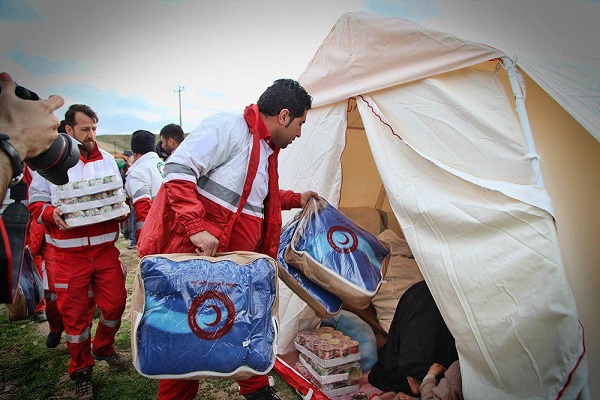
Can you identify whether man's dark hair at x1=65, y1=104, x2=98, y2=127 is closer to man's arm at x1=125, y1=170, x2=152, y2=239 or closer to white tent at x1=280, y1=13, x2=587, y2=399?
man's arm at x1=125, y1=170, x2=152, y2=239

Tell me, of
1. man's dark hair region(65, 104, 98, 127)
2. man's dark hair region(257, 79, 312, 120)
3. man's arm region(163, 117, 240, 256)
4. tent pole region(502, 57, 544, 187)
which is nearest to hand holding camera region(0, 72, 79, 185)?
man's arm region(163, 117, 240, 256)

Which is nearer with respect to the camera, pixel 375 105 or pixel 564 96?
pixel 564 96

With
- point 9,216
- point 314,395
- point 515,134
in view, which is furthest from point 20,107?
point 314,395

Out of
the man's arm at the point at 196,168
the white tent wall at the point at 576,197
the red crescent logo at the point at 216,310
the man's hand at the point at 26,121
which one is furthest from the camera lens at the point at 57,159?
the white tent wall at the point at 576,197

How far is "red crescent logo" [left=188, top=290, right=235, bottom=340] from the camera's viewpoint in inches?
69.7

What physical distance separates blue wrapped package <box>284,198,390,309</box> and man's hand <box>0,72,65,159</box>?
1595 millimetres

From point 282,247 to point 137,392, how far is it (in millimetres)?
1518

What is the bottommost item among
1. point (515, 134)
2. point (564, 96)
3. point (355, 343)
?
point (355, 343)

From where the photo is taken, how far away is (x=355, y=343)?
292cm

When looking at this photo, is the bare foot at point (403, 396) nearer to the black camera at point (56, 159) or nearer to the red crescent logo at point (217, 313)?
the red crescent logo at point (217, 313)

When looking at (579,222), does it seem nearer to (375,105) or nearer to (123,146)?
(375,105)

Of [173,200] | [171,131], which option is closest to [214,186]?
[173,200]

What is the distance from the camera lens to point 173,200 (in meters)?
1.93

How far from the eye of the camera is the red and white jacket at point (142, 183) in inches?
129
